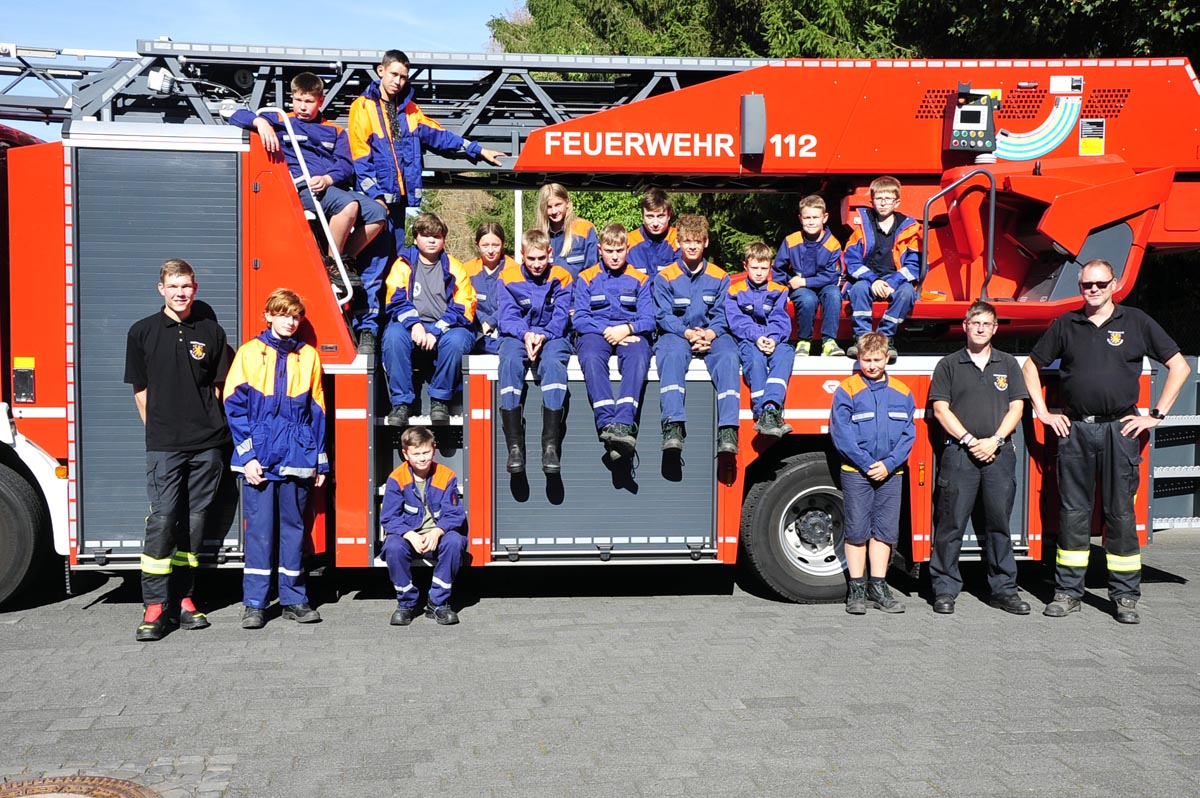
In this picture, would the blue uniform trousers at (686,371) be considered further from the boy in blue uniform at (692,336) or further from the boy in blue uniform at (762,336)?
the boy in blue uniform at (762,336)

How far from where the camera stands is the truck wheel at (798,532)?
7039 millimetres

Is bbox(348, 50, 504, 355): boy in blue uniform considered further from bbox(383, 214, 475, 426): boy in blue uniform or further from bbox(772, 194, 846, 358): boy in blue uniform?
bbox(772, 194, 846, 358): boy in blue uniform

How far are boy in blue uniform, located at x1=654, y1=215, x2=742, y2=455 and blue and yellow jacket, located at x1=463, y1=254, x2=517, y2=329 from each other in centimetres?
106

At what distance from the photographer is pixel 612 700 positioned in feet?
17.0

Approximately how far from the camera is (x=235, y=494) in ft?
21.6

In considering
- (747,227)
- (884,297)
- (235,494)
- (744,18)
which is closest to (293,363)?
(235,494)

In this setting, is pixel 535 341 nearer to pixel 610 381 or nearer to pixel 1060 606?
pixel 610 381

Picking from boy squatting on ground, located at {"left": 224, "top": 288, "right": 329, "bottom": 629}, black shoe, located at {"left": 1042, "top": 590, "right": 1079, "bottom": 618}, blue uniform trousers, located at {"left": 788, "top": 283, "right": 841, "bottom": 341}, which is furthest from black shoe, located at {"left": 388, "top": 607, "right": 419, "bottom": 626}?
black shoe, located at {"left": 1042, "top": 590, "right": 1079, "bottom": 618}

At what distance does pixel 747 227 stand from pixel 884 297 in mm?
12072

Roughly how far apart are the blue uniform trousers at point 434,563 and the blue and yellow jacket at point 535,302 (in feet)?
4.26

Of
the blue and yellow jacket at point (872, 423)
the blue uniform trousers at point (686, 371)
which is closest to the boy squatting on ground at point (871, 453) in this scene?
the blue and yellow jacket at point (872, 423)

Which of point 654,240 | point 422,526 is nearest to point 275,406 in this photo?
point 422,526

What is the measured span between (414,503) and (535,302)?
1429 mm

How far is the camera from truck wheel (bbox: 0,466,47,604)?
6.52m
